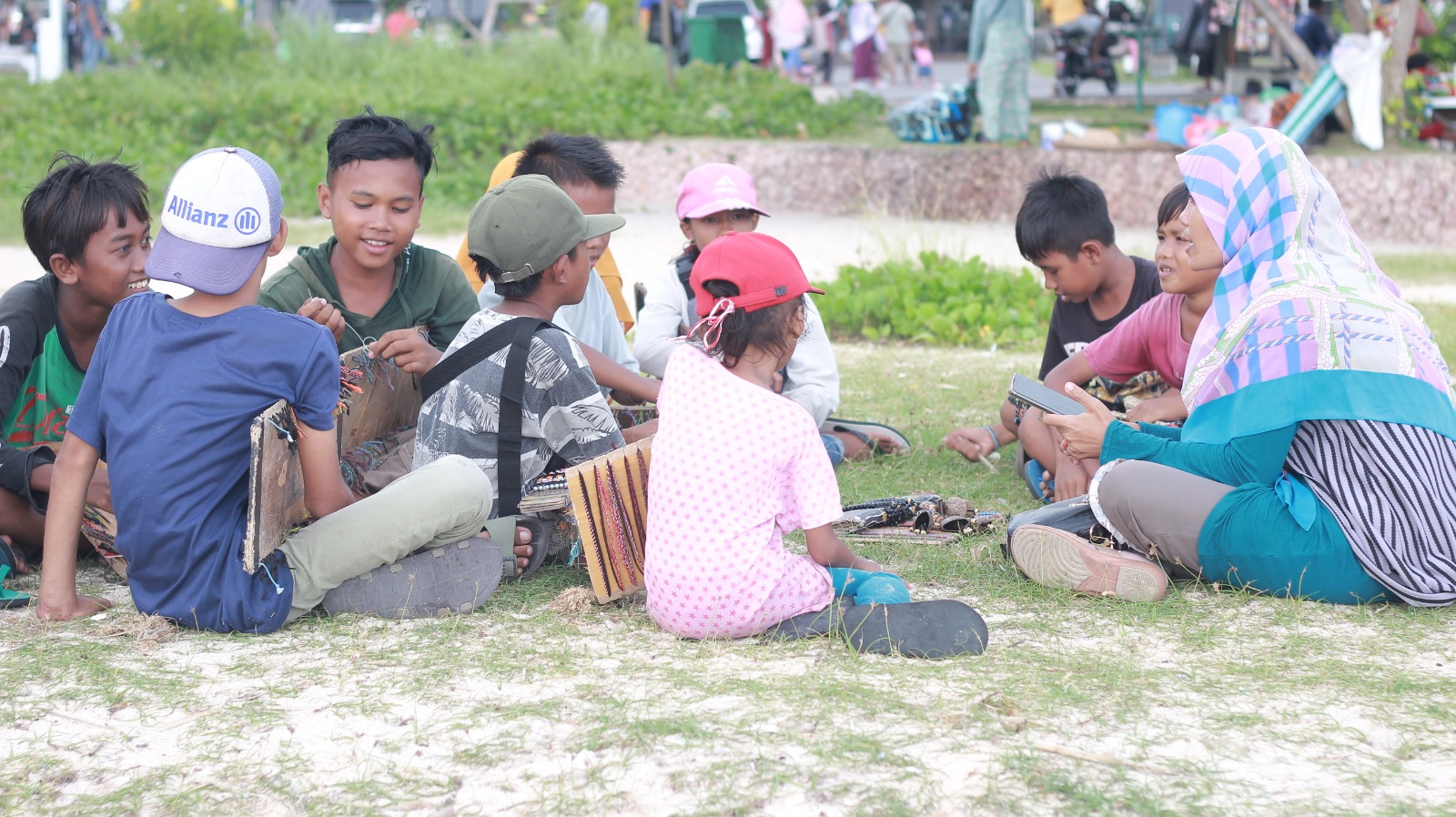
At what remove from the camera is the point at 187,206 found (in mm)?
3154

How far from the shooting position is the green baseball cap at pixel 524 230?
365cm

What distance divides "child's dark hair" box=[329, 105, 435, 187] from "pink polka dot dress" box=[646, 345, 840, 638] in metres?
1.58

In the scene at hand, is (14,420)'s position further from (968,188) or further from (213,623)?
(968,188)

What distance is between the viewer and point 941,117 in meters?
13.0

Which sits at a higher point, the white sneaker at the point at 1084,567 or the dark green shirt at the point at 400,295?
the dark green shirt at the point at 400,295

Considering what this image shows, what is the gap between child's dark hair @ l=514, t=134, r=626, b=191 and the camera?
4.80 m

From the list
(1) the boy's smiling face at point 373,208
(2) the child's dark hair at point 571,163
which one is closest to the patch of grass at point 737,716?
(1) the boy's smiling face at point 373,208

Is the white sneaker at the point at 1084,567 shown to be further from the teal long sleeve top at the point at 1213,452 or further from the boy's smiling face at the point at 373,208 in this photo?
the boy's smiling face at the point at 373,208

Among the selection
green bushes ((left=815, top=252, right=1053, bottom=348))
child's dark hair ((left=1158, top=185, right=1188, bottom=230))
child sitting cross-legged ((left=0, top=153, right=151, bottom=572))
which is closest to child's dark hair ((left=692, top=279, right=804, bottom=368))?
child's dark hair ((left=1158, top=185, right=1188, bottom=230))

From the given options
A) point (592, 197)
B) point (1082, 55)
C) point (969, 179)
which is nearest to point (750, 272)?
point (592, 197)

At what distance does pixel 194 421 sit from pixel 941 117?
1077 cm

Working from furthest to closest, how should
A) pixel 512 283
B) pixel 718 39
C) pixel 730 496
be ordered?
1. pixel 718 39
2. pixel 512 283
3. pixel 730 496

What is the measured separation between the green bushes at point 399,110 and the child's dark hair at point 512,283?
9411 millimetres

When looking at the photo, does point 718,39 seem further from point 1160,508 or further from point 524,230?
point 1160,508
